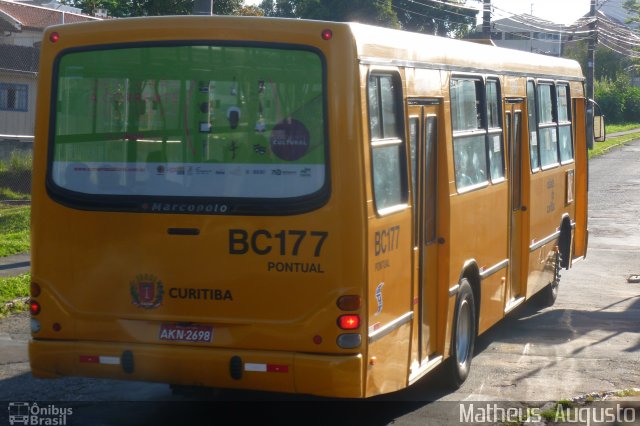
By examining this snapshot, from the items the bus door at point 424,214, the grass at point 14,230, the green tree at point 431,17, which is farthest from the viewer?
the green tree at point 431,17

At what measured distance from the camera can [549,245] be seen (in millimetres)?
12531

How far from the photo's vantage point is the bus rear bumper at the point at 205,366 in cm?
649

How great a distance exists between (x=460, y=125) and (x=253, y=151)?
265 cm

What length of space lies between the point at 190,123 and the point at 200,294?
1.13m

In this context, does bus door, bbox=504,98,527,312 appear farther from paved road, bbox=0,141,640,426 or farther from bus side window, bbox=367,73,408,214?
bus side window, bbox=367,73,408,214

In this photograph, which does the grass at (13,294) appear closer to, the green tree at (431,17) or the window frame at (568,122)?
the window frame at (568,122)

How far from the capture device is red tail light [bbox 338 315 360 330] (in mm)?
6508

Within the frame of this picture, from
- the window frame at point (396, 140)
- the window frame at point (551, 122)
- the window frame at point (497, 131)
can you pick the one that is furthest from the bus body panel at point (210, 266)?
the window frame at point (551, 122)

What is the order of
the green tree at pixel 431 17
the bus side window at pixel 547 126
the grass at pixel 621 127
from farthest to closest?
the green tree at pixel 431 17, the grass at pixel 621 127, the bus side window at pixel 547 126

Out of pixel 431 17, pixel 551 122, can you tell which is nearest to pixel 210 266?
pixel 551 122

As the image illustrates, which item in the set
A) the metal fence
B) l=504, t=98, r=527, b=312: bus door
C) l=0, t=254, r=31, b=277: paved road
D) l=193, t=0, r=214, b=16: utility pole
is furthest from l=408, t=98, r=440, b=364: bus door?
the metal fence

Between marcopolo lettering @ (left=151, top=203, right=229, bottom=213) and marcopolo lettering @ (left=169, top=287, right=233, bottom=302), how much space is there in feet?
1.69

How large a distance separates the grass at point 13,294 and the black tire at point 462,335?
4972 mm

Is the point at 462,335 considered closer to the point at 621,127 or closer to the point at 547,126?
the point at 547,126
